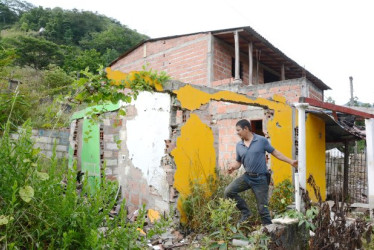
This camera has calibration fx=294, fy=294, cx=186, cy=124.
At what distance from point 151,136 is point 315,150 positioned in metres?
3.99

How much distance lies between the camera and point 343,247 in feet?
8.73

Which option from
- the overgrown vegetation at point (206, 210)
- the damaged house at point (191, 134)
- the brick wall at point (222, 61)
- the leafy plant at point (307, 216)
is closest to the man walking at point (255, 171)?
the overgrown vegetation at point (206, 210)

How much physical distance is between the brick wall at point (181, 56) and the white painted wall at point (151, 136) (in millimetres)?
6839

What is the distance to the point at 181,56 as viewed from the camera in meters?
14.0

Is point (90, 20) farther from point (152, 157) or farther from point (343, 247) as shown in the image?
point (343, 247)

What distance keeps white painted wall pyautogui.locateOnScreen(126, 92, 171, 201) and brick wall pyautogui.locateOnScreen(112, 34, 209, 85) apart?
22.4 ft

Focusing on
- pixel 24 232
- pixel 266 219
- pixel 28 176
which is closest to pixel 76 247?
pixel 24 232

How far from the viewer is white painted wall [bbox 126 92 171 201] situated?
528 cm

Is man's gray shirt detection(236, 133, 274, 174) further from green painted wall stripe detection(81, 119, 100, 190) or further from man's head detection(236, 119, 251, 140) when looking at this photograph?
green painted wall stripe detection(81, 119, 100, 190)

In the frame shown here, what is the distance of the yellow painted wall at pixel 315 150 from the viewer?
6.72 m

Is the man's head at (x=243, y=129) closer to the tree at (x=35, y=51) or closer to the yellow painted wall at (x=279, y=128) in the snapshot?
the yellow painted wall at (x=279, y=128)

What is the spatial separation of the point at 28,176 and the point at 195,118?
11.5ft

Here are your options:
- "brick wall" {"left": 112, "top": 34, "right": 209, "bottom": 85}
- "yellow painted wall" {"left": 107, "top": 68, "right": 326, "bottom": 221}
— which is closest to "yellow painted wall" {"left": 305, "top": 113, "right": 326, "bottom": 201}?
"yellow painted wall" {"left": 107, "top": 68, "right": 326, "bottom": 221}

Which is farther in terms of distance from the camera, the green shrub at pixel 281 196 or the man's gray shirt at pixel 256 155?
the green shrub at pixel 281 196
